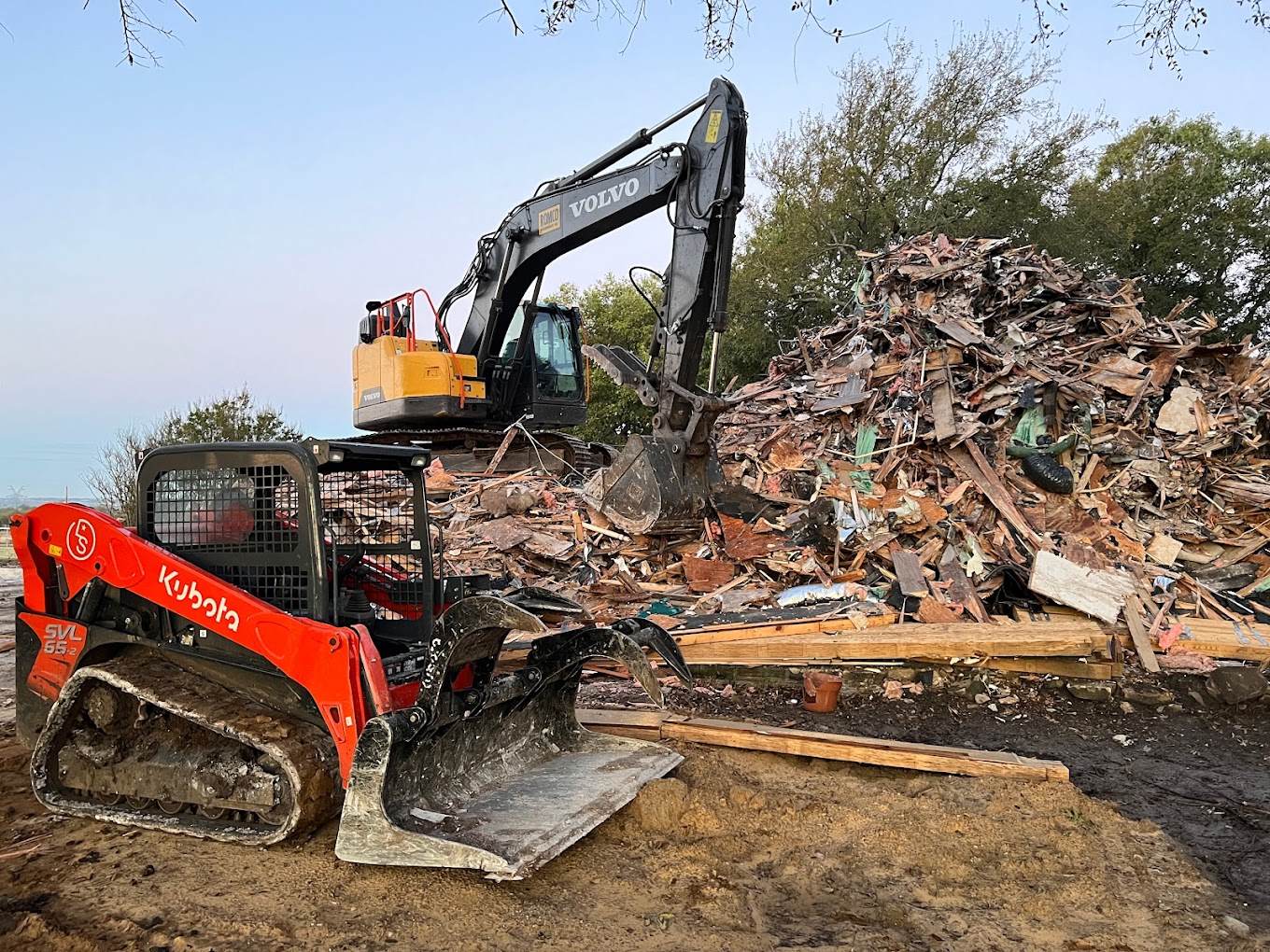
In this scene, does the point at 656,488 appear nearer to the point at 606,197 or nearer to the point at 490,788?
the point at 606,197

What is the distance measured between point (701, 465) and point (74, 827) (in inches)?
220

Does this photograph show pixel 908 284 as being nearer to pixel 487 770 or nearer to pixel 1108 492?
pixel 1108 492

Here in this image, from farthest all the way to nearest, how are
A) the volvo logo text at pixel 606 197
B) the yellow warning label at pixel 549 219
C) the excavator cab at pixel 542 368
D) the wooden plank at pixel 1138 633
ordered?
the excavator cab at pixel 542 368, the yellow warning label at pixel 549 219, the volvo logo text at pixel 606 197, the wooden plank at pixel 1138 633

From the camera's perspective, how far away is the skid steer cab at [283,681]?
368 cm

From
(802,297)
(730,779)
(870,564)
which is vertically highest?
(802,297)

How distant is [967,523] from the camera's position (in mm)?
8500

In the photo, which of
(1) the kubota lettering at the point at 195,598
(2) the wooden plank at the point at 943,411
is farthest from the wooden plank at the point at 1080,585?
(1) the kubota lettering at the point at 195,598

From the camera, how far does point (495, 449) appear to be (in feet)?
42.6

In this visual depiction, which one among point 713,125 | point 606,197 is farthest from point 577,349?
point 713,125

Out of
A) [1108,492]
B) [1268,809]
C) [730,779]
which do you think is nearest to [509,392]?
[1108,492]

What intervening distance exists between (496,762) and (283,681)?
111 cm

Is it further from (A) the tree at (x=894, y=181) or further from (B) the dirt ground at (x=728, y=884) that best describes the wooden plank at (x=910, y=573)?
(A) the tree at (x=894, y=181)

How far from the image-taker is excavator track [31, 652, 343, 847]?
3807mm

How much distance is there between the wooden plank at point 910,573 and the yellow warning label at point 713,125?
429 centimetres
